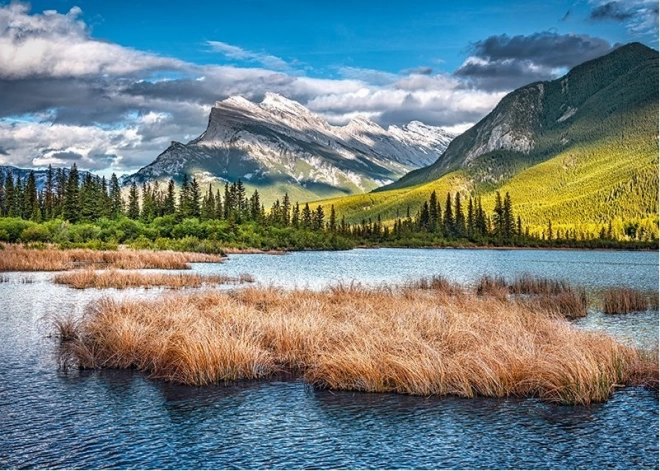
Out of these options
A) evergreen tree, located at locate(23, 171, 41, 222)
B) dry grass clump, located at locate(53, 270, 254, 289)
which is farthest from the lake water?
evergreen tree, located at locate(23, 171, 41, 222)

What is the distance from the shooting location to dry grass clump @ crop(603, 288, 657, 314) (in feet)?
121

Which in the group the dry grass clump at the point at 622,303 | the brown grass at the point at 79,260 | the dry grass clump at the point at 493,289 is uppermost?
the brown grass at the point at 79,260

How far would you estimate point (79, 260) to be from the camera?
7525cm

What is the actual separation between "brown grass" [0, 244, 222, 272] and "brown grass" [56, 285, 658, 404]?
41.1 m

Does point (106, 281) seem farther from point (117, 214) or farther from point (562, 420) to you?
point (117, 214)

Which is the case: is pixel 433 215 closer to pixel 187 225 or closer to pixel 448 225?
pixel 448 225

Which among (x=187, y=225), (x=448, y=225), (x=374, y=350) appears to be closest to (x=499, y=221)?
(x=448, y=225)

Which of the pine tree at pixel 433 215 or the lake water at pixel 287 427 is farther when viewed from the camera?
the pine tree at pixel 433 215

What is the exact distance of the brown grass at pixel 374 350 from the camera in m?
19.0

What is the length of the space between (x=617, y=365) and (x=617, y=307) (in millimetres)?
18392

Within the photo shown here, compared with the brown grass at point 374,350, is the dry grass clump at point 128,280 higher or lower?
higher

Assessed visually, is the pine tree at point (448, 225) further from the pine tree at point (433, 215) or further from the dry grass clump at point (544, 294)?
the dry grass clump at point (544, 294)

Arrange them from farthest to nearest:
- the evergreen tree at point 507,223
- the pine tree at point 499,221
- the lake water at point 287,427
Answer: the evergreen tree at point 507,223 → the pine tree at point 499,221 → the lake water at point 287,427

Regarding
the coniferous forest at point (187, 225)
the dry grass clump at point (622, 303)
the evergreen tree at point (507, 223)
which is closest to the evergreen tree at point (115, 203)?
the coniferous forest at point (187, 225)
